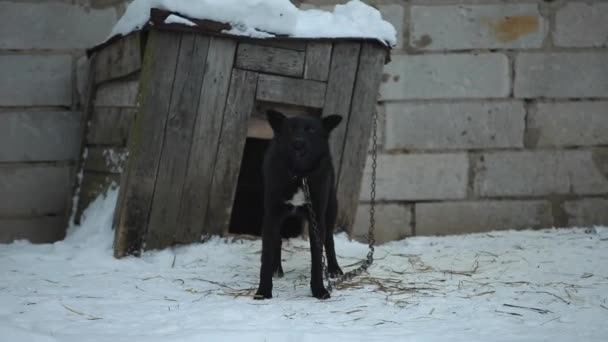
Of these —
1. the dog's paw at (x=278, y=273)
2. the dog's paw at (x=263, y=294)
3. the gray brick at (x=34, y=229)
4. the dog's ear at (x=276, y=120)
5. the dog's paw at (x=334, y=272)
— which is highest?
the dog's ear at (x=276, y=120)

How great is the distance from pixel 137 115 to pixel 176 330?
1954 millimetres

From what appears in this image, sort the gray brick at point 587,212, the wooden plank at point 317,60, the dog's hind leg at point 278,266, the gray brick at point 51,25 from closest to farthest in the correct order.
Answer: the dog's hind leg at point 278,266 < the wooden plank at point 317,60 < the gray brick at point 51,25 < the gray brick at point 587,212

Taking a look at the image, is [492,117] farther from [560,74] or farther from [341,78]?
[341,78]

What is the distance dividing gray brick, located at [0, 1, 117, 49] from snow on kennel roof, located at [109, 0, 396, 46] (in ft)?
3.46

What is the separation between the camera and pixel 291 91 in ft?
15.5

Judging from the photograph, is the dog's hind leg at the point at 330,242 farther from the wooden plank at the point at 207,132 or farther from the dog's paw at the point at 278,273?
the wooden plank at the point at 207,132

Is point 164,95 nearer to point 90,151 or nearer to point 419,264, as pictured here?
point 90,151

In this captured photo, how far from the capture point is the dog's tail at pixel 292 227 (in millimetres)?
5203

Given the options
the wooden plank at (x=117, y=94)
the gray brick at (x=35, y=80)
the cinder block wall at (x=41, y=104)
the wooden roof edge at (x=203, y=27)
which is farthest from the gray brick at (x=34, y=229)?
the wooden roof edge at (x=203, y=27)

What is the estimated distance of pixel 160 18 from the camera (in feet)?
14.5

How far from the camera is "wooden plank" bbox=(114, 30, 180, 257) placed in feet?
14.7

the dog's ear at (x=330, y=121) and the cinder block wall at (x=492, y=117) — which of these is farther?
the cinder block wall at (x=492, y=117)

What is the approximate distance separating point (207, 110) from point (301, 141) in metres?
1.13

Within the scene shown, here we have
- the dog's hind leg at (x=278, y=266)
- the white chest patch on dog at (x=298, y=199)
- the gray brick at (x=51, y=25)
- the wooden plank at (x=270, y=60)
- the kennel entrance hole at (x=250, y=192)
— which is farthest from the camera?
the kennel entrance hole at (x=250, y=192)
